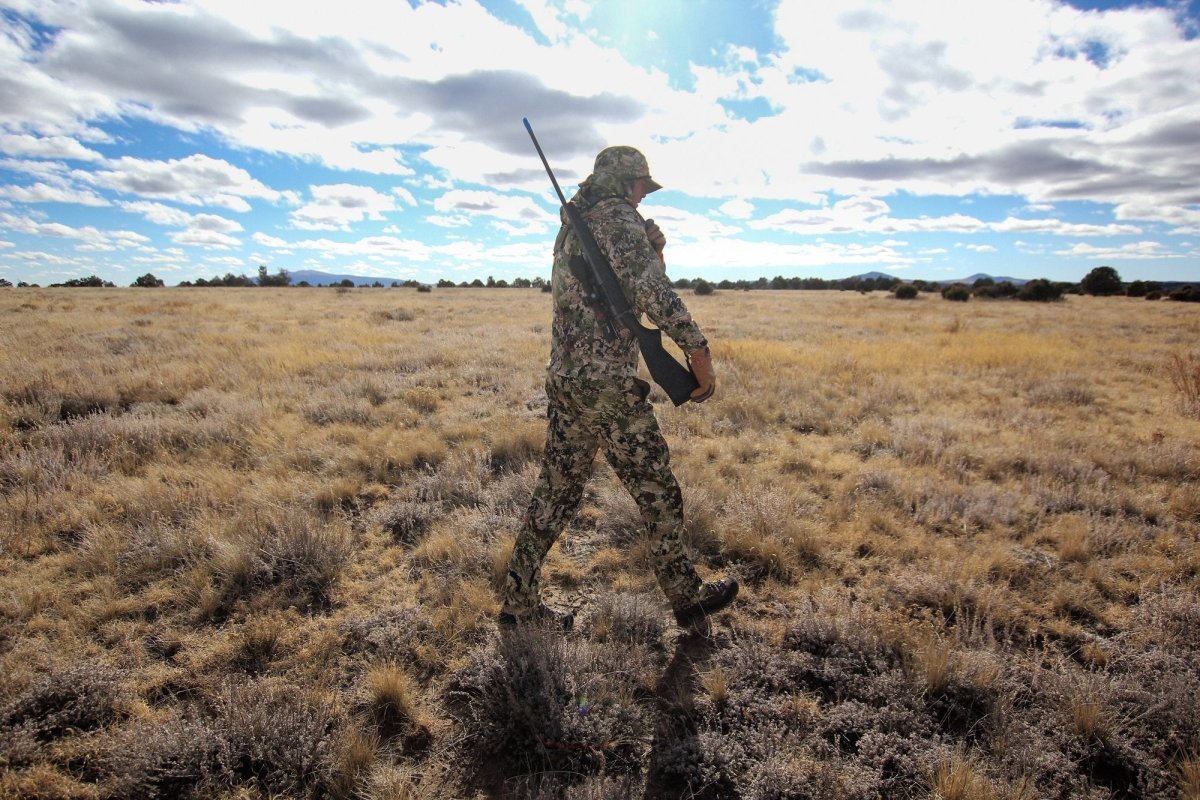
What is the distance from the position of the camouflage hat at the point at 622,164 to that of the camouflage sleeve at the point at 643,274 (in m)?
0.25

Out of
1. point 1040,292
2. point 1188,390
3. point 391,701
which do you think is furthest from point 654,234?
point 1040,292

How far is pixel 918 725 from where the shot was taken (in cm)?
252

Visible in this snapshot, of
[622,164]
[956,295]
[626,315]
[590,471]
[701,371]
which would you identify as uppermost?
[956,295]

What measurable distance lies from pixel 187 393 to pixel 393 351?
4.47 meters

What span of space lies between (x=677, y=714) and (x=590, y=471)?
4.18 feet

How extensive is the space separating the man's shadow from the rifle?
145 cm

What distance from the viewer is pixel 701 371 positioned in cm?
283

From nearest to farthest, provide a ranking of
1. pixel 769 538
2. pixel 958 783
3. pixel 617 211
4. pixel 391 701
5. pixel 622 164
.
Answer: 1. pixel 958 783
2. pixel 391 701
3. pixel 617 211
4. pixel 622 164
5. pixel 769 538

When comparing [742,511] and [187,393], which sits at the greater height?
[187,393]

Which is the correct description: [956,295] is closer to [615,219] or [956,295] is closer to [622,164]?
[622,164]

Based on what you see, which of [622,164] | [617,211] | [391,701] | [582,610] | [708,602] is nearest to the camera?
[391,701]

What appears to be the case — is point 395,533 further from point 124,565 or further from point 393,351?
point 393,351

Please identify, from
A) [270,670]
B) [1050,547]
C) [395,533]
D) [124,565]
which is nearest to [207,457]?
[124,565]

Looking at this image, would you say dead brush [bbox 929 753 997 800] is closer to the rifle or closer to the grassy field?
the grassy field
